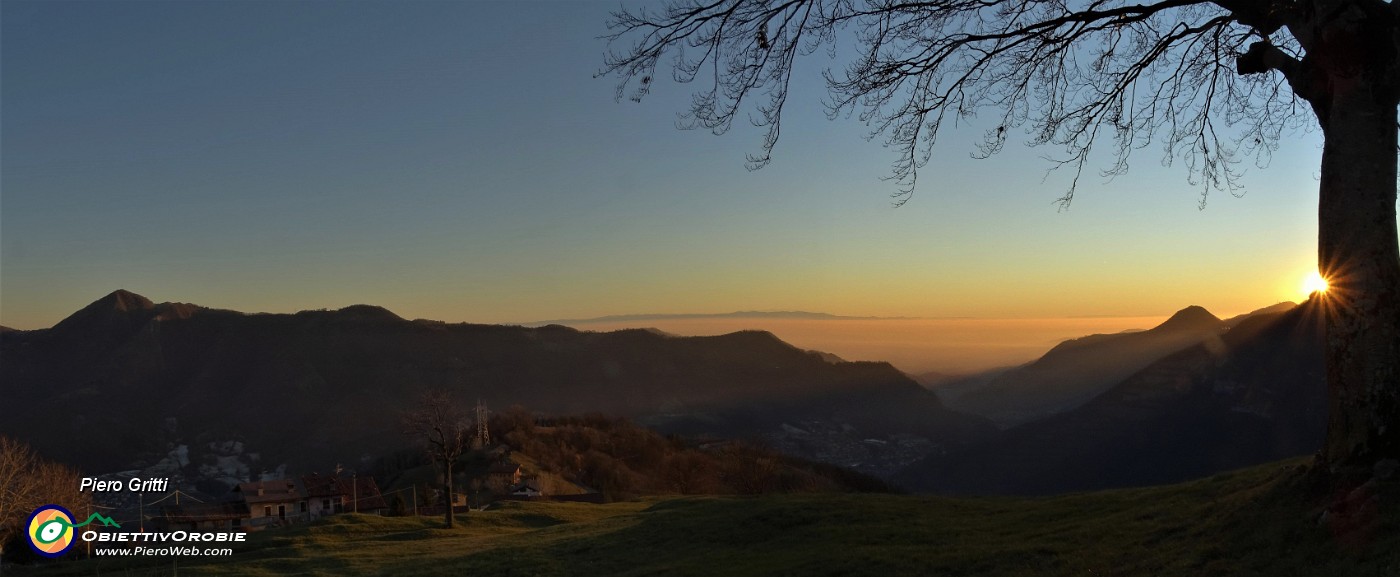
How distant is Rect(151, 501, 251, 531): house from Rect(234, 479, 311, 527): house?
73cm

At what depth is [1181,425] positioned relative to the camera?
398 feet

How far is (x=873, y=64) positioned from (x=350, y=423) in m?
190

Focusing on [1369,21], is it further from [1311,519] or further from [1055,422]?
[1055,422]

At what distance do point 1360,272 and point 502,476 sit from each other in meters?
74.4

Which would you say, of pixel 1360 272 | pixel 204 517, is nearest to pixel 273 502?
pixel 204 517

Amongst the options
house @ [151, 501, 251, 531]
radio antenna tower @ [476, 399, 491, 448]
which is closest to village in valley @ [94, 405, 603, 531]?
house @ [151, 501, 251, 531]

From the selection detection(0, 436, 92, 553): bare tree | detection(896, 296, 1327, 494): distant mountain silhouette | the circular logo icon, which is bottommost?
detection(896, 296, 1327, 494): distant mountain silhouette

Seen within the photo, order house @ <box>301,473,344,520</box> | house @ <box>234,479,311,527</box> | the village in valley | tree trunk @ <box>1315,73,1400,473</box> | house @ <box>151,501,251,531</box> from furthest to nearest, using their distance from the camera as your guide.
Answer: house @ <box>301,473,344,520</box> → house @ <box>234,479,311,527</box> → the village in valley → house @ <box>151,501,251,531</box> → tree trunk @ <box>1315,73,1400,473</box>

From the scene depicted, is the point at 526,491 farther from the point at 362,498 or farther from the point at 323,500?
the point at 323,500

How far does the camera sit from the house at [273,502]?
6105 cm

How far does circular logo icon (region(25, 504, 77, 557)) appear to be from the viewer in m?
15.2

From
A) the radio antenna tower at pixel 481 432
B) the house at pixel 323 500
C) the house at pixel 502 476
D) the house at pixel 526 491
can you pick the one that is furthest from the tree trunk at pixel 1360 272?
the radio antenna tower at pixel 481 432

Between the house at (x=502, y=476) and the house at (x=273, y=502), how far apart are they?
14929 mm

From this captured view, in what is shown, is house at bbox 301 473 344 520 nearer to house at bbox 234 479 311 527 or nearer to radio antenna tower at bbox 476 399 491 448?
house at bbox 234 479 311 527
